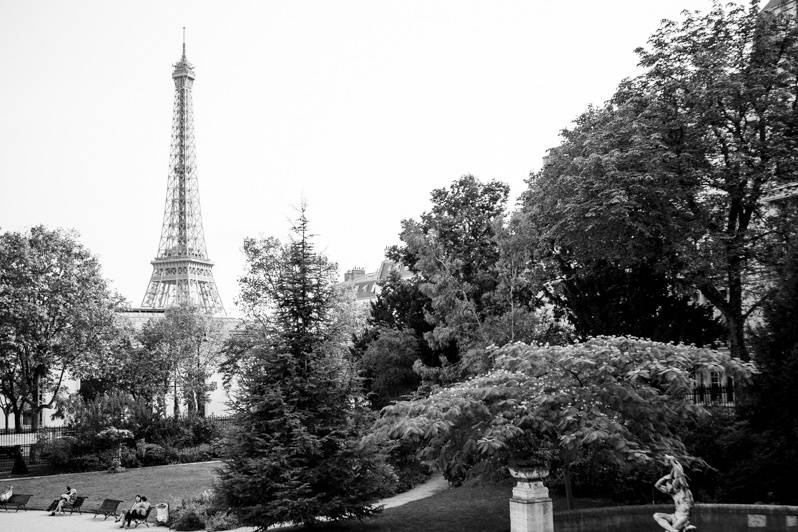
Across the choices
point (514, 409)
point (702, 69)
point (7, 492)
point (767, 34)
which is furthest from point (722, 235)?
point (7, 492)

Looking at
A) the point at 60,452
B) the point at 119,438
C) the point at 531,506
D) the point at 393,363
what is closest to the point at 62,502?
the point at 119,438

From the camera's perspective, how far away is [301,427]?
67.8 ft

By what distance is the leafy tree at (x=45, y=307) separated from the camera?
42.1m

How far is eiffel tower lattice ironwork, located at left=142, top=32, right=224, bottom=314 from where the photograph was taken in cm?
9850

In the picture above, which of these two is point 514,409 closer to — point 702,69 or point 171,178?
point 702,69

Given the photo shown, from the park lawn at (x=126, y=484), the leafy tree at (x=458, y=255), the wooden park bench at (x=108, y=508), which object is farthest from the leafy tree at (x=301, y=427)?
the park lawn at (x=126, y=484)

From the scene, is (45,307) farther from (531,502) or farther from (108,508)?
(531,502)

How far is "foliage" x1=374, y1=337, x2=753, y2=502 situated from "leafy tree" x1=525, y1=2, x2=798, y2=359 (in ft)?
Answer: 31.6

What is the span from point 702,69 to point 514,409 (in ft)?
57.3

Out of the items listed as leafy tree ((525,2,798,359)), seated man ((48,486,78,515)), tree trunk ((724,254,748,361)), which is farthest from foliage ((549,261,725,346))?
seated man ((48,486,78,515))

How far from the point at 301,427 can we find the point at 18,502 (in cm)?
1605

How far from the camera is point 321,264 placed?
950 inches

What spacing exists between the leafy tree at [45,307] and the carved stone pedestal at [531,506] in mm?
35290

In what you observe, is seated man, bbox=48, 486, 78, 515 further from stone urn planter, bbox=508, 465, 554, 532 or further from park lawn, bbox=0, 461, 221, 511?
stone urn planter, bbox=508, 465, 554, 532
